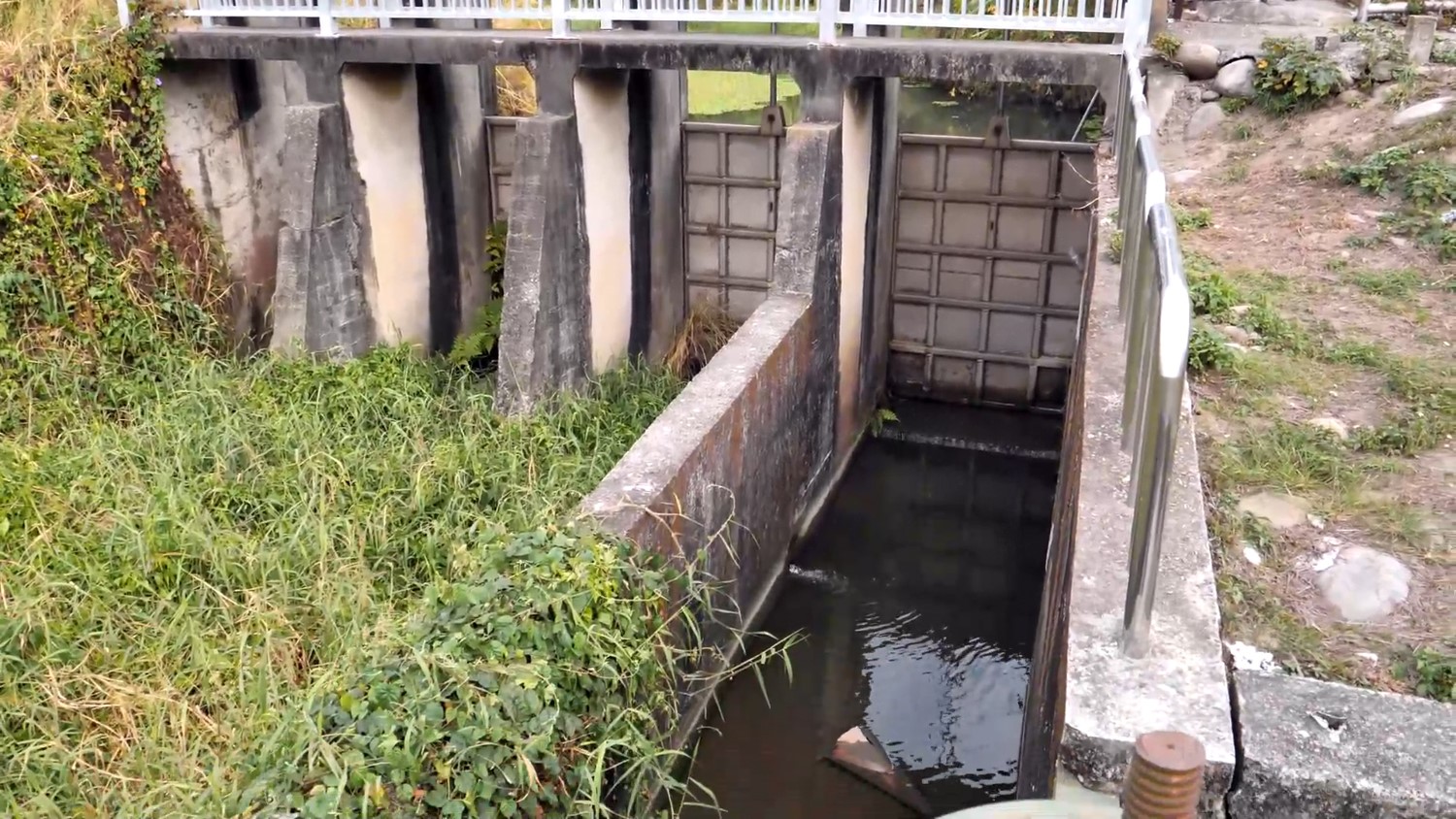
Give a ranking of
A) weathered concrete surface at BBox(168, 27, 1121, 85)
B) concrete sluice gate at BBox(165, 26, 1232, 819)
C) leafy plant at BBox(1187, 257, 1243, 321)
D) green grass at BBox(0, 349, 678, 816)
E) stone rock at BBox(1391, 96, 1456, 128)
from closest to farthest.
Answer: green grass at BBox(0, 349, 678, 816) < leafy plant at BBox(1187, 257, 1243, 321) < concrete sluice gate at BBox(165, 26, 1232, 819) < weathered concrete surface at BBox(168, 27, 1121, 85) < stone rock at BBox(1391, 96, 1456, 128)

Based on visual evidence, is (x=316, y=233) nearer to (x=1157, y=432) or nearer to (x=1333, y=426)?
(x=1333, y=426)

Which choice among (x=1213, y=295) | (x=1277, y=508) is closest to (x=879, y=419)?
(x=1213, y=295)

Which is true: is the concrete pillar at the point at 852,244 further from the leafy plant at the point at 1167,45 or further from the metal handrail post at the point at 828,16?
the leafy plant at the point at 1167,45

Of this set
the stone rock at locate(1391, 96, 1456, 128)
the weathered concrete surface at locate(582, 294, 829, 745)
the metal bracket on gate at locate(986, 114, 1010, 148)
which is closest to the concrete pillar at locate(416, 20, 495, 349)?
the weathered concrete surface at locate(582, 294, 829, 745)

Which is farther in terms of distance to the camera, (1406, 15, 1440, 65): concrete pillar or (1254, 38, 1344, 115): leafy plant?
(1406, 15, 1440, 65): concrete pillar

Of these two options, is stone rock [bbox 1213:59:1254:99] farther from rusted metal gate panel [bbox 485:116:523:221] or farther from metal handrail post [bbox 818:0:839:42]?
rusted metal gate panel [bbox 485:116:523:221]

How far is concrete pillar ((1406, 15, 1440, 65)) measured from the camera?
24.9 ft

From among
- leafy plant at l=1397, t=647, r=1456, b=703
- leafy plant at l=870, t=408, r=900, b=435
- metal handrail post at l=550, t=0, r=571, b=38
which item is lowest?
leafy plant at l=870, t=408, r=900, b=435

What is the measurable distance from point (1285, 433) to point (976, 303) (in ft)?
17.7

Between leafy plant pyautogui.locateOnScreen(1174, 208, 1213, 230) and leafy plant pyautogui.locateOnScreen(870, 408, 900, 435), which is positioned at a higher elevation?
leafy plant pyautogui.locateOnScreen(1174, 208, 1213, 230)

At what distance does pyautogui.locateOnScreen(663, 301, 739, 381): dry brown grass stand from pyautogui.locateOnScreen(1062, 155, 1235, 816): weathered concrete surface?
574cm

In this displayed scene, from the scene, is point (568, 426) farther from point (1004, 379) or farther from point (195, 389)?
point (1004, 379)

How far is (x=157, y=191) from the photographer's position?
862 cm

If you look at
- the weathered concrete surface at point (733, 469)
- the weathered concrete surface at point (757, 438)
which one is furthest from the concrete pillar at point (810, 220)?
the weathered concrete surface at point (733, 469)
